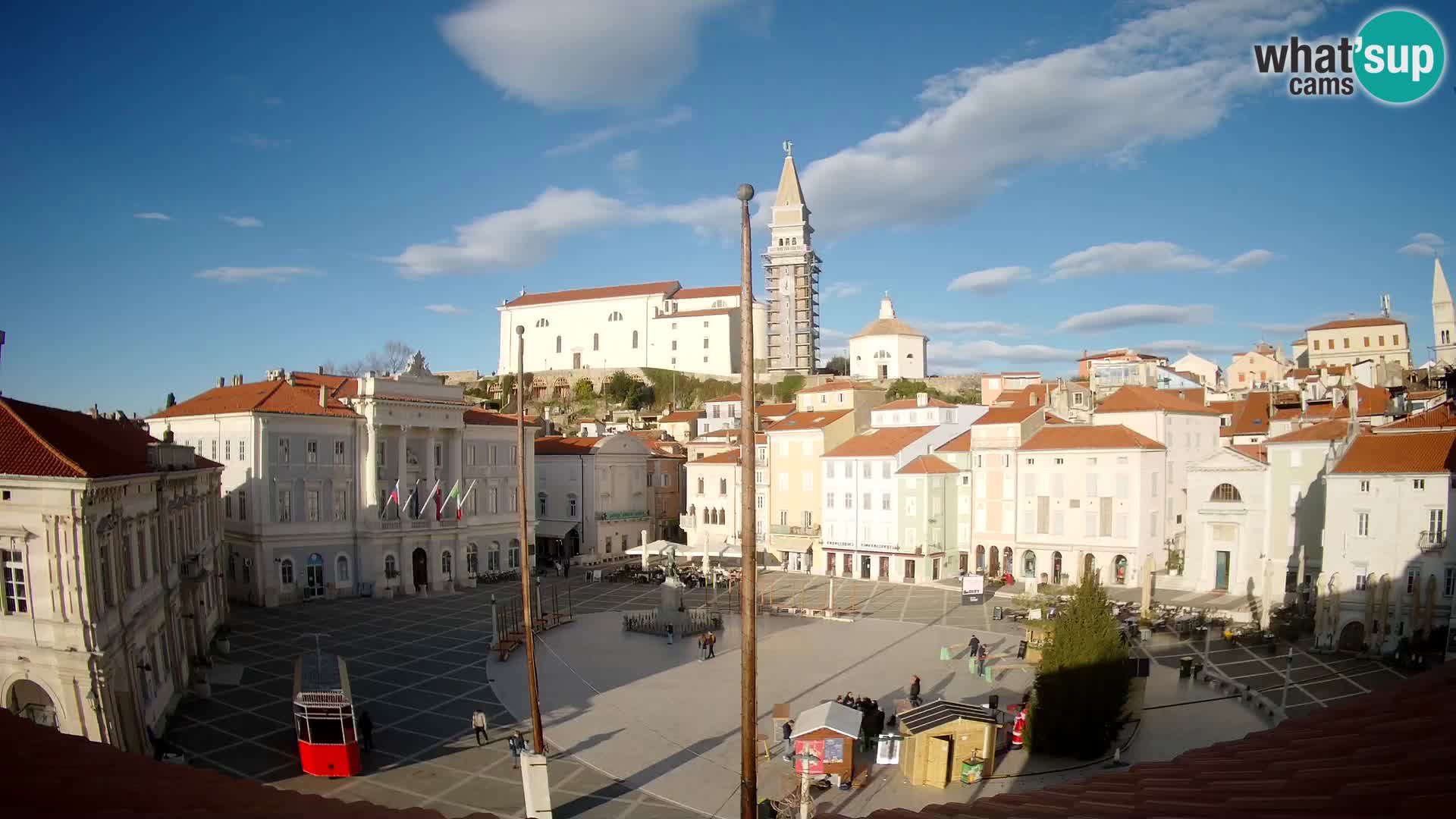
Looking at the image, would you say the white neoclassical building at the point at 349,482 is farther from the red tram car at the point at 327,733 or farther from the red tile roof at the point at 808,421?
the red tram car at the point at 327,733

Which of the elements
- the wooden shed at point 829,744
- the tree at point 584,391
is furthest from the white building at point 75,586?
the tree at point 584,391

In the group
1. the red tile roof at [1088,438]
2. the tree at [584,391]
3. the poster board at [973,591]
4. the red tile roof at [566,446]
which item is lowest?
the poster board at [973,591]

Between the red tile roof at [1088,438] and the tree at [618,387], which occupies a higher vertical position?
the tree at [618,387]

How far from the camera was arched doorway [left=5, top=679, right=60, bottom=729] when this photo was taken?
59.3 feet

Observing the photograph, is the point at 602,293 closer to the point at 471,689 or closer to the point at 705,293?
the point at 705,293

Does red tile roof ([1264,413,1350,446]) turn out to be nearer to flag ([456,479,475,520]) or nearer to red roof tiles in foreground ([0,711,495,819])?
flag ([456,479,475,520])

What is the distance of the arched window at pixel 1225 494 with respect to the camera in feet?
147

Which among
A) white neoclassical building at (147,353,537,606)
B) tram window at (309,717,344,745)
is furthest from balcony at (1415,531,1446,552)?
white neoclassical building at (147,353,537,606)

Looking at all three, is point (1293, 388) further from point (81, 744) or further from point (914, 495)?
point (81, 744)

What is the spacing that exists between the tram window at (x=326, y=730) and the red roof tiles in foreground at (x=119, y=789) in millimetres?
9569

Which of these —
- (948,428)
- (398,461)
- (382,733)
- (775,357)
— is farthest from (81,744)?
(775,357)

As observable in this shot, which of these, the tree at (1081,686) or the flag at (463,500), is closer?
the tree at (1081,686)

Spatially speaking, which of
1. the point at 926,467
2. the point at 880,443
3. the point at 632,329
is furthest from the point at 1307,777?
the point at 632,329

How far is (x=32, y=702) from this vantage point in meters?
18.1
